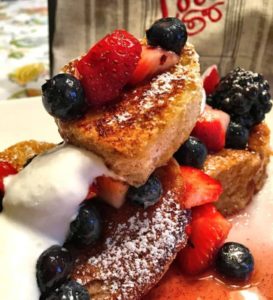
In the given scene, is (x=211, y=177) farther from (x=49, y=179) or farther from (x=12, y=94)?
(x=12, y=94)

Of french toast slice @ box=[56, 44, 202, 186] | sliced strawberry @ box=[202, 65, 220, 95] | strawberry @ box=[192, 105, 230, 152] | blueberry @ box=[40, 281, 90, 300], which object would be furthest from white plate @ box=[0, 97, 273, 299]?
blueberry @ box=[40, 281, 90, 300]

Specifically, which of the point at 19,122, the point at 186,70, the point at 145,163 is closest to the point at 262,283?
the point at 145,163

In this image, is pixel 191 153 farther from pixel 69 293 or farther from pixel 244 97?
pixel 69 293

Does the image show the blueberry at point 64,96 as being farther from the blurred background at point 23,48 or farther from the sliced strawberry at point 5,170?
the blurred background at point 23,48

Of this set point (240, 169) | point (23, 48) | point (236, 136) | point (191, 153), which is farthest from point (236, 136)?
point (23, 48)

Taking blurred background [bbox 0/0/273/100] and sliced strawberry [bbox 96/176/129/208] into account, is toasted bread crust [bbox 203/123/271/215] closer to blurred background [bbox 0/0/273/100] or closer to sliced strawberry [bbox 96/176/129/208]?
sliced strawberry [bbox 96/176/129/208]
